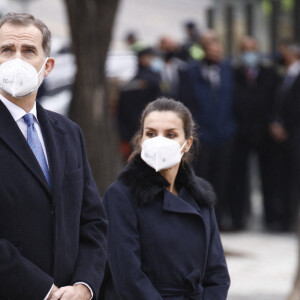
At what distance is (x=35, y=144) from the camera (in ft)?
10.7

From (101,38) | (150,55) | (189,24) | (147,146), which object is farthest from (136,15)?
(147,146)

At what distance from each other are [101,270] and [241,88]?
7.05 metres

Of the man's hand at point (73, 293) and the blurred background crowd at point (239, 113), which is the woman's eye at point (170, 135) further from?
the blurred background crowd at point (239, 113)

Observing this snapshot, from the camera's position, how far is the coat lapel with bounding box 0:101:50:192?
3.15 meters

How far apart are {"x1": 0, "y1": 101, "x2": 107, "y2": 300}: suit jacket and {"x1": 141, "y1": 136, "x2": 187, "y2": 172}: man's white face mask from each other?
460mm

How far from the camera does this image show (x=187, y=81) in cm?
975

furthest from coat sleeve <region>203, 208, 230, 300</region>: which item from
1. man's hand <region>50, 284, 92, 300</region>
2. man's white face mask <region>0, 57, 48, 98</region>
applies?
man's white face mask <region>0, 57, 48, 98</region>

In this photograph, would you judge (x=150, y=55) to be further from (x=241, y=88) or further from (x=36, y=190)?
(x=36, y=190)

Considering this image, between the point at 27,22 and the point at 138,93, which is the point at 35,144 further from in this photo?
the point at 138,93

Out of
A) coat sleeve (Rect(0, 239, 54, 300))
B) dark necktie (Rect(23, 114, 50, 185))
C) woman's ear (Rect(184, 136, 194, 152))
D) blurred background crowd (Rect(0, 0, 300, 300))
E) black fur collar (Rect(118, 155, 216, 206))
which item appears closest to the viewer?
coat sleeve (Rect(0, 239, 54, 300))

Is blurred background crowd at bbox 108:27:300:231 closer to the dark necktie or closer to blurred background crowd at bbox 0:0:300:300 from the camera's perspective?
blurred background crowd at bbox 0:0:300:300

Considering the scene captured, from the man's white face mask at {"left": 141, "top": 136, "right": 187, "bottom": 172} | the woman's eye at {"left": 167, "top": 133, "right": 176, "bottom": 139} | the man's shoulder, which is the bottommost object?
the man's white face mask at {"left": 141, "top": 136, "right": 187, "bottom": 172}

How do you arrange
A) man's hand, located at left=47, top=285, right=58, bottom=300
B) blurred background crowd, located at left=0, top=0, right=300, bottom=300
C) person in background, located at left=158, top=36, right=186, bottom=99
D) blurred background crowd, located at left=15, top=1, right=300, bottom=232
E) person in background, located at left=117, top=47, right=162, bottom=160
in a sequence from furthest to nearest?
person in background, located at left=117, top=47, right=162, bottom=160 → person in background, located at left=158, top=36, right=186, bottom=99 → blurred background crowd, located at left=15, top=1, right=300, bottom=232 → blurred background crowd, located at left=0, top=0, right=300, bottom=300 → man's hand, located at left=47, top=285, right=58, bottom=300

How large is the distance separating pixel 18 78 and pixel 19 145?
0.82 ft
